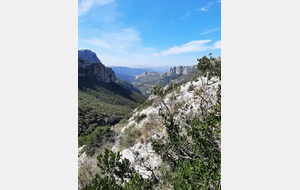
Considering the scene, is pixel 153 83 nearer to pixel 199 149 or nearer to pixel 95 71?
pixel 95 71

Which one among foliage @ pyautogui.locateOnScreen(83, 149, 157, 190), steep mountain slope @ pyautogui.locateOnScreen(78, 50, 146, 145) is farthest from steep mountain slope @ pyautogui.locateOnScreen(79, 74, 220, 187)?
steep mountain slope @ pyautogui.locateOnScreen(78, 50, 146, 145)

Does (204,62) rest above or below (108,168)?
above

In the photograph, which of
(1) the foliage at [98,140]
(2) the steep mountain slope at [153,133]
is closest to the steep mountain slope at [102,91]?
(1) the foliage at [98,140]

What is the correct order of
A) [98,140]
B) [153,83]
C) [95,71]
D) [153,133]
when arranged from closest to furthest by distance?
[153,133], [98,140], [153,83], [95,71]

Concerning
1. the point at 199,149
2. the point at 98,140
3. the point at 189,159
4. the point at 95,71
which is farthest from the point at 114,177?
the point at 95,71

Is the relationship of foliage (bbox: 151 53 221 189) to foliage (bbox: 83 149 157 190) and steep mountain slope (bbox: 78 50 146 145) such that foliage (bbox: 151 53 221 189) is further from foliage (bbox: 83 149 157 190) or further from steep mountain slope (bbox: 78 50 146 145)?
steep mountain slope (bbox: 78 50 146 145)
